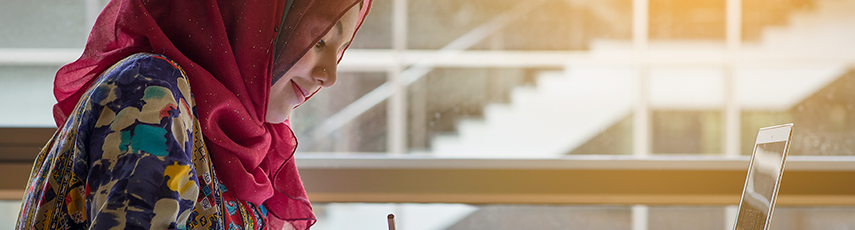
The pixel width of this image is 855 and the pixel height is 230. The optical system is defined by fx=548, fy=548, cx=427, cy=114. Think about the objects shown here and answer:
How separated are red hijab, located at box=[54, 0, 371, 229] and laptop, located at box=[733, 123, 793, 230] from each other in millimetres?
671

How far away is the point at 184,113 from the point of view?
2.00 feet

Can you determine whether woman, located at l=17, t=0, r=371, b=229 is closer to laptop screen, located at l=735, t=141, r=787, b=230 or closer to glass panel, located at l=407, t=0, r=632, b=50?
laptop screen, located at l=735, t=141, r=787, b=230

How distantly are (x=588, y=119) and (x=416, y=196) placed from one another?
0.89m

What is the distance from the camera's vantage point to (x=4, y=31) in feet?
8.56

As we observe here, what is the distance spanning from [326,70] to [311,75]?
0.08 ft

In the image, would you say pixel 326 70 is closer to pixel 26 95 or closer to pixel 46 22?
pixel 46 22

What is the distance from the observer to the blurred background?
8.35ft

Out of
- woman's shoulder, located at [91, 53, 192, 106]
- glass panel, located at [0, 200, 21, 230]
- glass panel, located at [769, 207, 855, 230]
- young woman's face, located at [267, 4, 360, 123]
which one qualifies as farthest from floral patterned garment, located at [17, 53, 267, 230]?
glass panel, located at [769, 207, 855, 230]

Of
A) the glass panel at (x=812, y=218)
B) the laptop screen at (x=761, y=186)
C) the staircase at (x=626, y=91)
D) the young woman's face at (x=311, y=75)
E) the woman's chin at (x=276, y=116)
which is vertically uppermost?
the staircase at (x=626, y=91)

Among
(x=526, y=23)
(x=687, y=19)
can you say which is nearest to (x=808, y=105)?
(x=687, y=19)

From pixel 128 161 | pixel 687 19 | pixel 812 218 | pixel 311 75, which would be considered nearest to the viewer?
pixel 128 161

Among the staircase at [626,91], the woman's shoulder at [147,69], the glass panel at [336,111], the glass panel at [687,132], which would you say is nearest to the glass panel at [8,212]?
the glass panel at [336,111]

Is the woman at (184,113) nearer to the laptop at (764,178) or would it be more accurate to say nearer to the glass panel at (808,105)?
the laptop at (764,178)

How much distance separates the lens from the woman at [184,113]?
1.82ft
